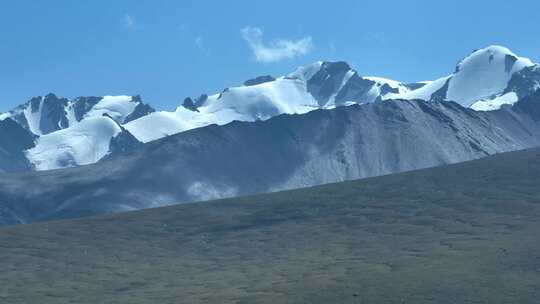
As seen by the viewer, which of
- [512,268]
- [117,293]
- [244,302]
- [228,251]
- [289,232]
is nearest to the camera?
[244,302]

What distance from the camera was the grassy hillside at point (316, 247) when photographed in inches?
2985

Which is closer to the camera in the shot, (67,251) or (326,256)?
(326,256)

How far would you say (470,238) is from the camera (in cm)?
10225

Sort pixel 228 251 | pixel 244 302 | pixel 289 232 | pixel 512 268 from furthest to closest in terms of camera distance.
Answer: pixel 289 232 < pixel 228 251 < pixel 512 268 < pixel 244 302

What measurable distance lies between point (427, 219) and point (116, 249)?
121 ft

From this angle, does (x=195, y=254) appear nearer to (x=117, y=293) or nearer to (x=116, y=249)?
(x=116, y=249)

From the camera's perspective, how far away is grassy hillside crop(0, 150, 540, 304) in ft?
249

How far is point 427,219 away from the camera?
404 feet

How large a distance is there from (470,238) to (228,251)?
92.1ft

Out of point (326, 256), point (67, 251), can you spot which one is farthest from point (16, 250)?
point (326, 256)

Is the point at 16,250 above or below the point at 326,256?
above

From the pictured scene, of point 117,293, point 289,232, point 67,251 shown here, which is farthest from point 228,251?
point 117,293

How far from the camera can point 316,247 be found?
109938 mm

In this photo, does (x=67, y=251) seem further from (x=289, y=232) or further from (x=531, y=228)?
(x=531, y=228)
